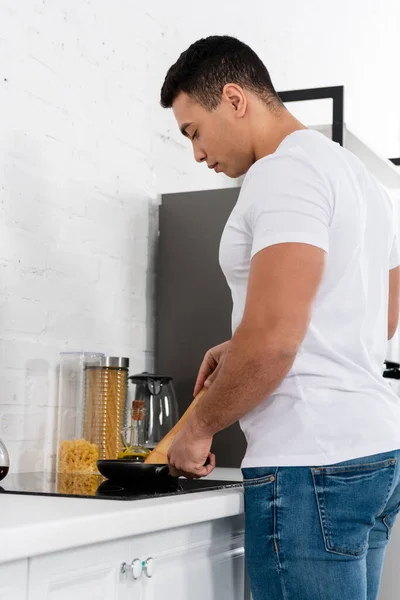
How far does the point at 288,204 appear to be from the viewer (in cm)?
128

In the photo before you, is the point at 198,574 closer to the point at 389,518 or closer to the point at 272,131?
the point at 389,518

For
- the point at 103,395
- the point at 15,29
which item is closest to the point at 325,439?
the point at 103,395

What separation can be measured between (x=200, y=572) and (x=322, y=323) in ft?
1.71

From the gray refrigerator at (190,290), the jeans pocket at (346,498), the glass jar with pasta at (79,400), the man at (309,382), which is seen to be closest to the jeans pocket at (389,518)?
the man at (309,382)

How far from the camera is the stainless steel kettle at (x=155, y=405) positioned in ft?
7.44

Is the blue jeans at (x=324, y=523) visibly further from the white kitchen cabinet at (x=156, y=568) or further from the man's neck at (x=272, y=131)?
the man's neck at (x=272, y=131)

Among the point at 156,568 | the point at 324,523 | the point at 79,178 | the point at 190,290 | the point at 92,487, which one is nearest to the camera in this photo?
the point at 324,523

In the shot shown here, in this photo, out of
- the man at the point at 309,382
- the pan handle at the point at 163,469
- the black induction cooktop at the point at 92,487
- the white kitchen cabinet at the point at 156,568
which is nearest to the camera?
the white kitchen cabinet at the point at 156,568

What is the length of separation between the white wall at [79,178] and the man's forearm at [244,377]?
32.8 inches

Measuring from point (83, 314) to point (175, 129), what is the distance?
2.65 ft

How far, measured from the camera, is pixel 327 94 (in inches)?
108

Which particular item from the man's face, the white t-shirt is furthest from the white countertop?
the man's face

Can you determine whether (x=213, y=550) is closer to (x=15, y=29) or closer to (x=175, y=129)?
(x=15, y=29)

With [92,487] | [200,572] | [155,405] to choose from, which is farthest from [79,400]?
[200,572]
